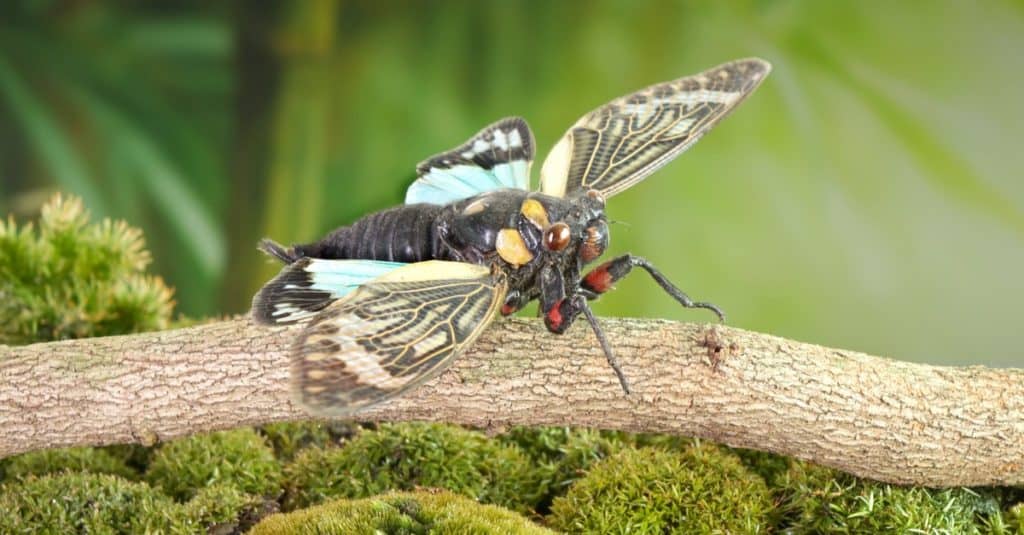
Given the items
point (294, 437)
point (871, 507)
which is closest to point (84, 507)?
point (294, 437)

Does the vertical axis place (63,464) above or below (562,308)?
below

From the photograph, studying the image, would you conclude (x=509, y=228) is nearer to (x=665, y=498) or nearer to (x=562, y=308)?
(x=562, y=308)

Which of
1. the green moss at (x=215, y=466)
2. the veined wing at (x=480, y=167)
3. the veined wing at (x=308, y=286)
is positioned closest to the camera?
the veined wing at (x=308, y=286)

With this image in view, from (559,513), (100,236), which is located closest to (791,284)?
(559,513)

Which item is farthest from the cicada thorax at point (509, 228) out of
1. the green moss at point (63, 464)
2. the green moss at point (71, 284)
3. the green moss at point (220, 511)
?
the green moss at point (71, 284)

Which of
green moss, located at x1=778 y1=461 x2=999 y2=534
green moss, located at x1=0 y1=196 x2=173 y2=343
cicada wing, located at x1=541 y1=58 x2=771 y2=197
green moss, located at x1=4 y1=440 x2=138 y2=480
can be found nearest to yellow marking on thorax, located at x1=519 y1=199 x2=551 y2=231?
cicada wing, located at x1=541 y1=58 x2=771 y2=197

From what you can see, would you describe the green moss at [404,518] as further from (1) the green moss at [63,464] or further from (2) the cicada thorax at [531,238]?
(1) the green moss at [63,464]
